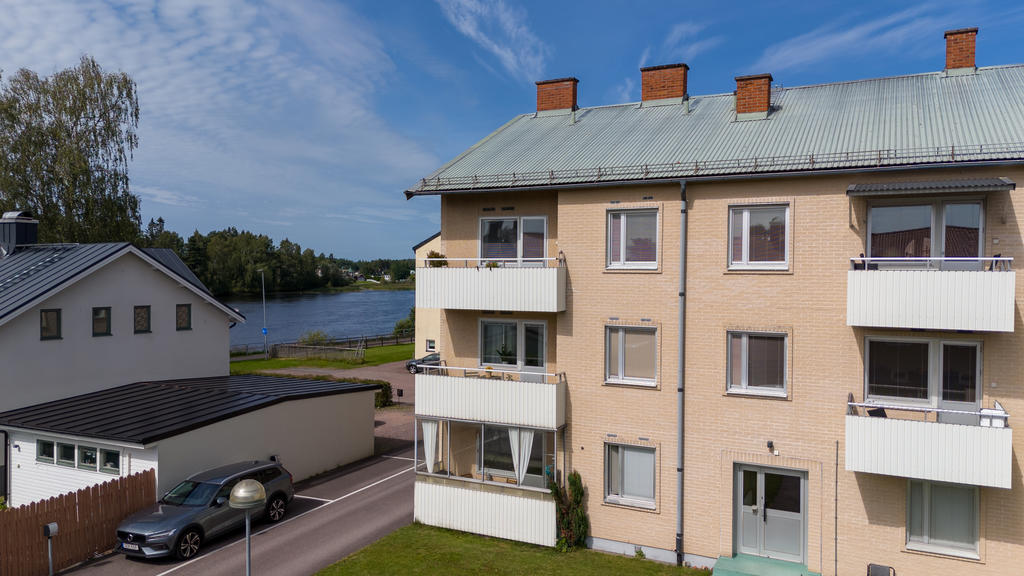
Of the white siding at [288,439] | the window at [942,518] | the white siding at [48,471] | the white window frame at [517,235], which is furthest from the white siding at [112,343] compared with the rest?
the window at [942,518]

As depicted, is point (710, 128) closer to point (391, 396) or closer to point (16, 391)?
point (16, 391)

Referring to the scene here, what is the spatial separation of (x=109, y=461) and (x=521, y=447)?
473 inches

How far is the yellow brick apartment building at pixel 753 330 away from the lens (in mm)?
11938

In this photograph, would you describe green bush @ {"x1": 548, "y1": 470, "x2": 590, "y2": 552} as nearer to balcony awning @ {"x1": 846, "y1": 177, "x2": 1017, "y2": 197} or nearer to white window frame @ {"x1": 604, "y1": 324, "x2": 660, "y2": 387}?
white window frame @ {"x1": 604, "y1": 324, "x2": 660, "y2": 387}

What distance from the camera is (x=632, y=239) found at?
50.0 feet

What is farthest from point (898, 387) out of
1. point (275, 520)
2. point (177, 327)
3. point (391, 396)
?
point (391, 396)

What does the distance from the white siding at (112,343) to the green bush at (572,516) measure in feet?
58.5

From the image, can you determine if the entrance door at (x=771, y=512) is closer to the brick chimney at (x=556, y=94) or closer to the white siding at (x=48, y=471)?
the brick chimney at (x=556, y=94)

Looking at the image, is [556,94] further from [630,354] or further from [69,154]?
[69,154]

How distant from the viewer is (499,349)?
1695 cm

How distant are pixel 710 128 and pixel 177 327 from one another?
22.4 meters

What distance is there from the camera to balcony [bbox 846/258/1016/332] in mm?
11305

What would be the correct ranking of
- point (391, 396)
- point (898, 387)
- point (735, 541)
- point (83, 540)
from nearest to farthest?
point (898, 387) → point (735, 541) → point (83, 540) → point (391, 396)

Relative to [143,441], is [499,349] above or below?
above
